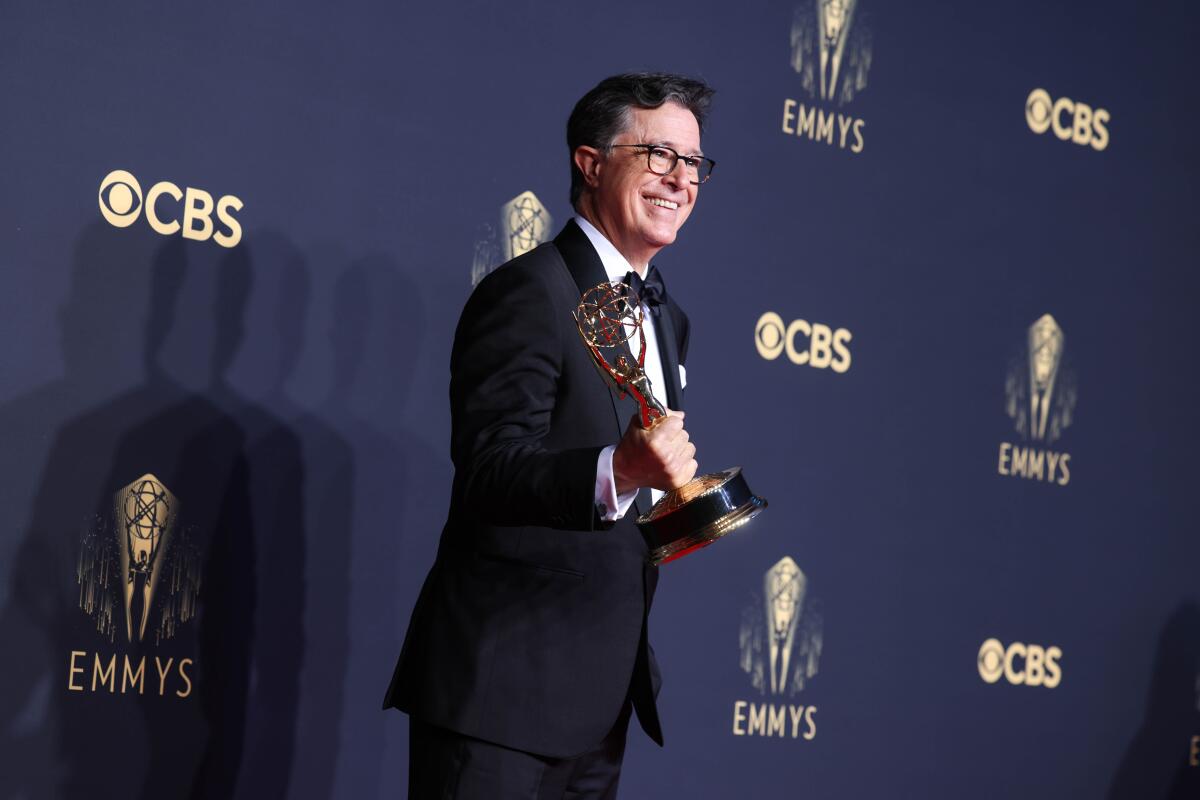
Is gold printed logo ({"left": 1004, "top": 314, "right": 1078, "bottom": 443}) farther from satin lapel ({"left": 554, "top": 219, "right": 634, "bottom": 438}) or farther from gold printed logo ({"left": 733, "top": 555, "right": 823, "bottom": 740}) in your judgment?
satin lapel ({"left": 554, "top": 219, "right": 634, "bottom": 438})

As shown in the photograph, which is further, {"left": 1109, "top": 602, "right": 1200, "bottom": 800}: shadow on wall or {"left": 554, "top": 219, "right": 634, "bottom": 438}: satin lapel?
{"left": 1109, "top": 602, "right": 1200, "bottom": 800}: shadow on wall

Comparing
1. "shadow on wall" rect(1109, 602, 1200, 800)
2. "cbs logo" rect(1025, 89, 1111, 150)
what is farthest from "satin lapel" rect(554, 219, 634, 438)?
"shadow on wall" rect(1109, 602, 1200, 800)

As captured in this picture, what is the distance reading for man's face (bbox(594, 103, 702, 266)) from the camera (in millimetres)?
2094

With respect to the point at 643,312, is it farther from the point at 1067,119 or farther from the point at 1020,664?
the point at 1067,119

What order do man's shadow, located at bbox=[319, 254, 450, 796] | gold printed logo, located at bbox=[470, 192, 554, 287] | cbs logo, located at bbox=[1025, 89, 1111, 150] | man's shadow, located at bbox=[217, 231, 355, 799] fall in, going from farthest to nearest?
cbs logo, located at bbox=[1025, 89, 1111, 150] → gold printed logo, located at bbox=[470, 192, 554, 287] → man's shadow, located at bbox=[319, 254, 450, 796] → man's shadow, located at bbox=[217, 231, 355, 799]

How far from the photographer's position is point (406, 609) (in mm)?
2941

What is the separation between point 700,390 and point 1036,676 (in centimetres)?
129

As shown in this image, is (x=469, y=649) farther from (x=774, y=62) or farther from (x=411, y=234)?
(x=774, y=62)

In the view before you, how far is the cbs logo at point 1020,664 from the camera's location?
3689 millimetres

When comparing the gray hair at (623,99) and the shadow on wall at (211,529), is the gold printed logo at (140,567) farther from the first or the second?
the gray hair at (623,99)

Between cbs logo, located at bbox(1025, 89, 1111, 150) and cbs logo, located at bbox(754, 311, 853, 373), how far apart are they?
0.92m

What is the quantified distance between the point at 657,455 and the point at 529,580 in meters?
0.41

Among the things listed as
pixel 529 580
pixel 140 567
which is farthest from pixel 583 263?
pixel 140 567

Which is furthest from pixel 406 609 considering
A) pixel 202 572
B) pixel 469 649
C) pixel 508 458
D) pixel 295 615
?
pixel 508 458
